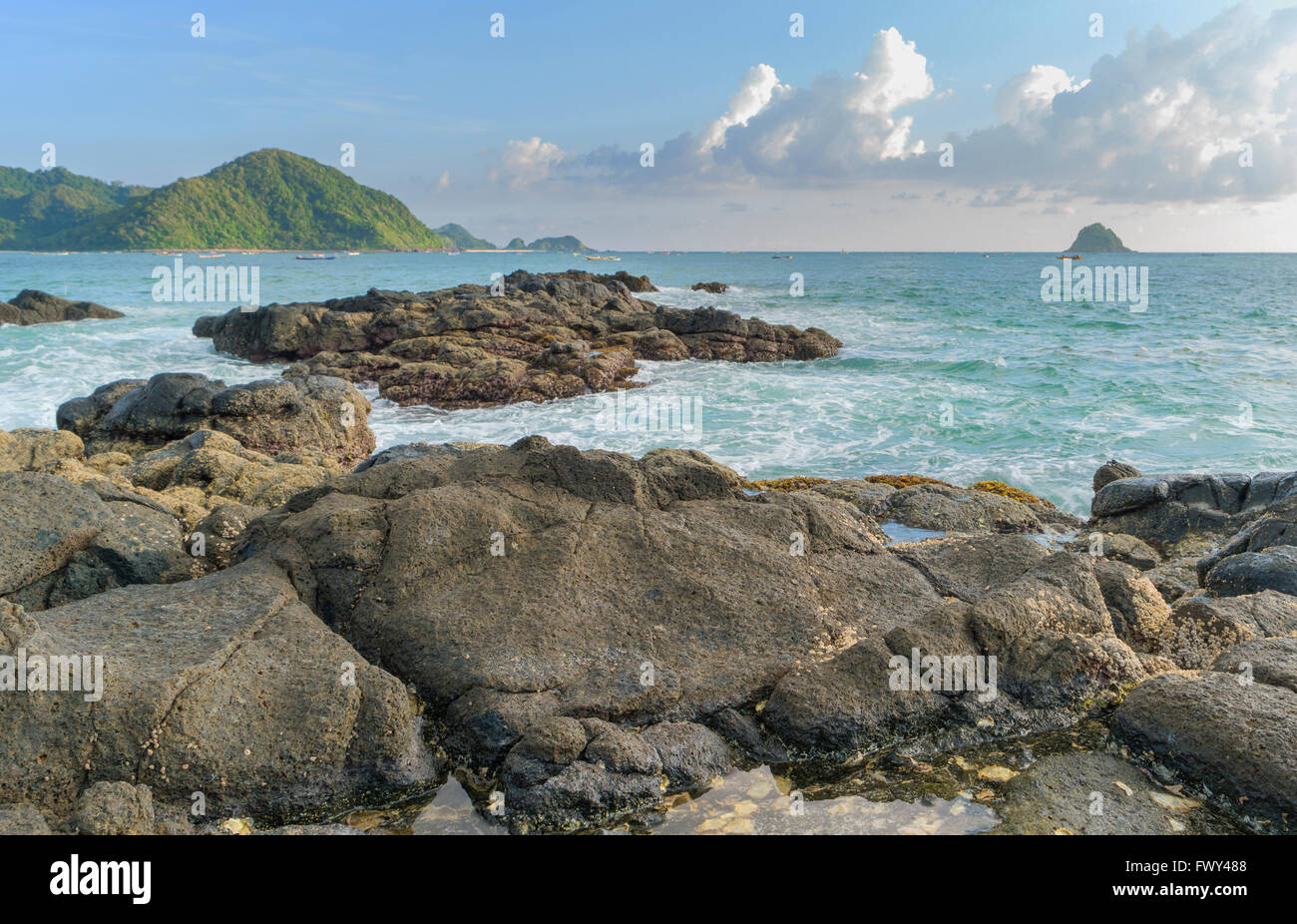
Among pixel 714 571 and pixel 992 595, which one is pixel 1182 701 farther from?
pixel 714 571

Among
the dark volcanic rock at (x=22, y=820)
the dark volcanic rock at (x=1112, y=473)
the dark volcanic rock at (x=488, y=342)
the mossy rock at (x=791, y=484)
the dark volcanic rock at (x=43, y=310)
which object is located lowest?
the dark volcanic rock at (x=22, y=820)

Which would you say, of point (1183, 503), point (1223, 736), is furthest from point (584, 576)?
point (1183, 503)

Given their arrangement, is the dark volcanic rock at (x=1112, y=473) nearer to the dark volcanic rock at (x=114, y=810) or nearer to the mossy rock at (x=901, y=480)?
the mossy rock at (x=901, y=480)

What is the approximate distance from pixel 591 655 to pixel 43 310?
4552 cm

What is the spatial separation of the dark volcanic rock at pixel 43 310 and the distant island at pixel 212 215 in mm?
121784

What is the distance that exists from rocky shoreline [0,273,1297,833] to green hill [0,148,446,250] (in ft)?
545

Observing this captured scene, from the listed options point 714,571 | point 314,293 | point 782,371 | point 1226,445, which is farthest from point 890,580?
point 314,293

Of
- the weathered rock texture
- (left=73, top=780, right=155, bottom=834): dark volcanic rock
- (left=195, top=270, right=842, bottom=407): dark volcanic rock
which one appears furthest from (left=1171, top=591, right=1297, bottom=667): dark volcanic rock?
(left=195, top=270, right=842, bottom=407): dark volcanic rock

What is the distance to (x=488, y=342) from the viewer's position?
28.0 meters

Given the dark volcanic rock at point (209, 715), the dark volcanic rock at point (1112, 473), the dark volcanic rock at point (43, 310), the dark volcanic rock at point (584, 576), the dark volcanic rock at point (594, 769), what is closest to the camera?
the dark volcanic rock at point (209, 715)

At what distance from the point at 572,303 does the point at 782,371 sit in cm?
1422

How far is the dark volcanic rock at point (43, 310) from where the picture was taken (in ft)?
124

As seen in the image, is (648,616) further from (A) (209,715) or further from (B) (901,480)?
(B) (901,480)

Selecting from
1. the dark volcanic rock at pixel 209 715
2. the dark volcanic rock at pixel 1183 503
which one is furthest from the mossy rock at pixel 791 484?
the dark volcanic rock at pixel 209 715
